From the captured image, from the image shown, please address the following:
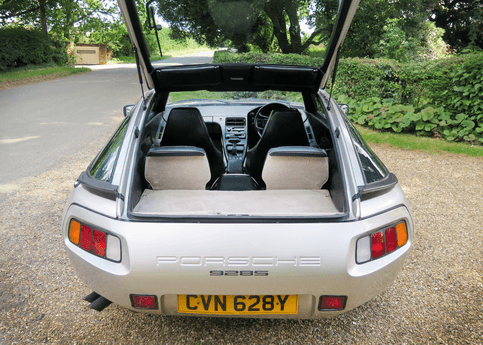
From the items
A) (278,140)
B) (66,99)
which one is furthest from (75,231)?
(66,99)

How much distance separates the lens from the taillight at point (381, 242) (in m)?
1.78

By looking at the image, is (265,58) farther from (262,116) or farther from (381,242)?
(381,242)

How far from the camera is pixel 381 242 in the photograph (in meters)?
1.84

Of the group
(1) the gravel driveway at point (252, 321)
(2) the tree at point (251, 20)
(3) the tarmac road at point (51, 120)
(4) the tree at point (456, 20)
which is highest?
(4) the tree at point (456, 20)

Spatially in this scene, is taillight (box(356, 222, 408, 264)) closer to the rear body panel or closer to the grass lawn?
the rear body panel

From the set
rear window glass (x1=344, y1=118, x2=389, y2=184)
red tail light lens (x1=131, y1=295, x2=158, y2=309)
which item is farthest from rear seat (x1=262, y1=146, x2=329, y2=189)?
red tail light lens (x1=131, y1=295, x2=158, y2=309)

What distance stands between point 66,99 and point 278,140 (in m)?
11.0

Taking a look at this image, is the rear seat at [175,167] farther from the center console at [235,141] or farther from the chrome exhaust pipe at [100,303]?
the center console at [235,141]

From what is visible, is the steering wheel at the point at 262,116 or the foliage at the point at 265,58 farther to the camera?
the steering wheel at the point at 262,116

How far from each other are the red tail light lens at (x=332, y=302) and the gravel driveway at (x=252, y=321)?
0.50 m

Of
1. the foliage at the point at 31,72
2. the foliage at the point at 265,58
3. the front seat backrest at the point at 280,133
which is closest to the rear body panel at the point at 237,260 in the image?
the front seat backrest at the point at 280,133

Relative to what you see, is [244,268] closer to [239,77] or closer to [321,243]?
[321,243]

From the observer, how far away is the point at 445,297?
266cm

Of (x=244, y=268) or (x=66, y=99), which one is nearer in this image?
(x=244, y=268)
